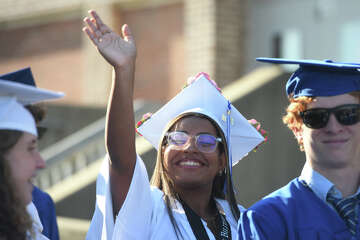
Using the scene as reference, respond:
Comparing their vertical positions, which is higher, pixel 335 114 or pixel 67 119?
pixel 335 114

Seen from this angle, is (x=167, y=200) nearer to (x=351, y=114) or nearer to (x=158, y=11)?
(x=351, y=114)

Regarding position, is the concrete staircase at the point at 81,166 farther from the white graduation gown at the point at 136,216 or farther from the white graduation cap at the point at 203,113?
the white graduation gown at the point at 136,216

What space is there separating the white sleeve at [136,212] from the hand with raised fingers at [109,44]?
51cm

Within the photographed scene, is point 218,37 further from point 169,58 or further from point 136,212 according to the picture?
point 136,212

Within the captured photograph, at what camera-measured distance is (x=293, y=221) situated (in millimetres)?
2648

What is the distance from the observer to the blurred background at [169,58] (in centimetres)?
709

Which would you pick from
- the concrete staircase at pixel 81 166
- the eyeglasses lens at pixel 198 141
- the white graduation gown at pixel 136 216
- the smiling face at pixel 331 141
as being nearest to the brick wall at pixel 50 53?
the concrete staircase at pixel 81 166

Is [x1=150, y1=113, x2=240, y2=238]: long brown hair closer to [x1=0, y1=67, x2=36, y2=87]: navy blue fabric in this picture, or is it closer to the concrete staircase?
[x1=0, y1=67, x2=36, y2=87]: navy blue fabric

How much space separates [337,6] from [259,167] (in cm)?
440

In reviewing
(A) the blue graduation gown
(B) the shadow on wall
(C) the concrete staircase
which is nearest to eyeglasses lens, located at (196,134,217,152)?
(A) the blue graduation gown

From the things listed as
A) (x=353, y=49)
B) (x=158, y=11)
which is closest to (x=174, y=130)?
(x=353, y=49)

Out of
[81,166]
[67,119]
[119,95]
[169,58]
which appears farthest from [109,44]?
[169,58]

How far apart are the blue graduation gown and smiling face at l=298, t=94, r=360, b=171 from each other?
177 mm

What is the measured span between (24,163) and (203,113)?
140 centimetres
